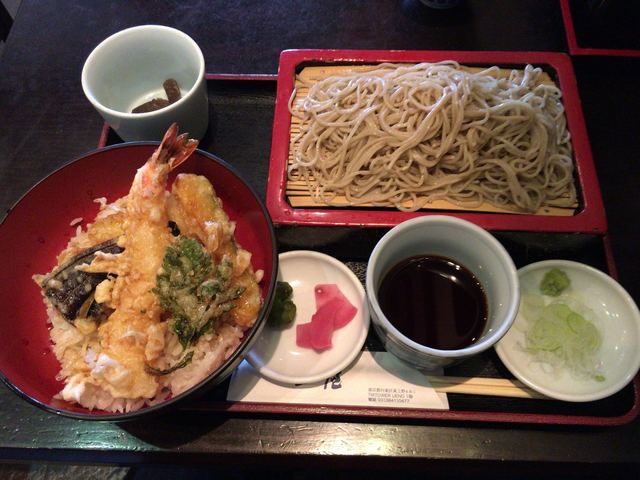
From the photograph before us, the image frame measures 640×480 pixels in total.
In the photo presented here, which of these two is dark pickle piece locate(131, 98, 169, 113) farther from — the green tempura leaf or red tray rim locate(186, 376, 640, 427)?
red tray rim locate(186, 376, 640, 427)

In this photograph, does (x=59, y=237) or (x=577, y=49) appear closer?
(x=59, y=237)

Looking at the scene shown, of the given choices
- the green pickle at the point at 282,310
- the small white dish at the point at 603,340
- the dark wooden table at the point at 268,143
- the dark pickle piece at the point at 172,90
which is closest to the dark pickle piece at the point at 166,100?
the dark pickle piece at the point at 172,90

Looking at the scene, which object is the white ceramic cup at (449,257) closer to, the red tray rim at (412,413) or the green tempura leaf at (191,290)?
the red tray rim at (412,413)

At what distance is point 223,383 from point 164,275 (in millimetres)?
418

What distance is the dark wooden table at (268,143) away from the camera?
136cm

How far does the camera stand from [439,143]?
1757mm

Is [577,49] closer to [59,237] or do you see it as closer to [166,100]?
[166,100]

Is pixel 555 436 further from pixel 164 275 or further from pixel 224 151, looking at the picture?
pixel 224 151

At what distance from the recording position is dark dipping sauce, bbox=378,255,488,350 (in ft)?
4.45

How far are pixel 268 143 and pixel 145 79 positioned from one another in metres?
0.61

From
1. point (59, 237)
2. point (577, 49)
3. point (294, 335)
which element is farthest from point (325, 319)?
point (577, 49)

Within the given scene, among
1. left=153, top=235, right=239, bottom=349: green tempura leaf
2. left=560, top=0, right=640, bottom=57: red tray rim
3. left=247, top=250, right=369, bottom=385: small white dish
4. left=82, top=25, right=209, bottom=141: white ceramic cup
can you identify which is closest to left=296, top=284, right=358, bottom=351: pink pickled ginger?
left=247, top=250, right=369, bottom=385: small white dish

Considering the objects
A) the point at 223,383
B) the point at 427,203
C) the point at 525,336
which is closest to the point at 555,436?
the point at 525,336

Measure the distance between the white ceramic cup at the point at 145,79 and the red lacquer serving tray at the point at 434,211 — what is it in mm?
344
